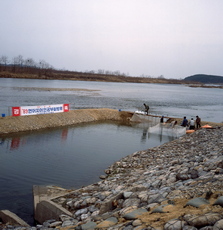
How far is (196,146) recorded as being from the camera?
20062mm

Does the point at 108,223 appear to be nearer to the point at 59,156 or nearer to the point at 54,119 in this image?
the point at 59,156

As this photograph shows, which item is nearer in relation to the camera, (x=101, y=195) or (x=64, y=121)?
(x=101, y=195)

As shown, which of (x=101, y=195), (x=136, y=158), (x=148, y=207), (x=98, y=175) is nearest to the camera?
(x=148, y=207)

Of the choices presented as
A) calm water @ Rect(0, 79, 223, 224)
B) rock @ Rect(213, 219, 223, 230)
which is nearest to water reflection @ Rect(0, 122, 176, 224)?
calm water @ Rect(0, 79, 223, 224)

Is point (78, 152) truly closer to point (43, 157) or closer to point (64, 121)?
Answer: point (43, 157)

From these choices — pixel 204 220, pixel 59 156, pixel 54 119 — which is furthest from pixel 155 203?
pixel 54 119

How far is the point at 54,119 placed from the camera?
31.1 m

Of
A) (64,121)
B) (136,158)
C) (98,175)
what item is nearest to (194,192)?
(98,175)

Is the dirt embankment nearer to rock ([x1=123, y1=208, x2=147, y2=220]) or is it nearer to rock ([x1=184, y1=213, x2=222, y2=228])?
rock ([x1=123, y1=208, x2=147, y2=220])

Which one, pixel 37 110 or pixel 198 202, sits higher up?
pixel 37 110

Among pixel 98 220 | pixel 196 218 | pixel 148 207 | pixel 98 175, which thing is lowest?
pixel 98 175

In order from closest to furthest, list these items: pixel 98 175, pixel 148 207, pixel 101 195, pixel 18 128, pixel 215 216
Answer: pixel 215 216, pixel 148 207, pixel 101 195, pixel 98 175, pixel 18 128

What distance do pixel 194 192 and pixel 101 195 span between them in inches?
160

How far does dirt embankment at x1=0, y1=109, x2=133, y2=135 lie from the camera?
2664cm
